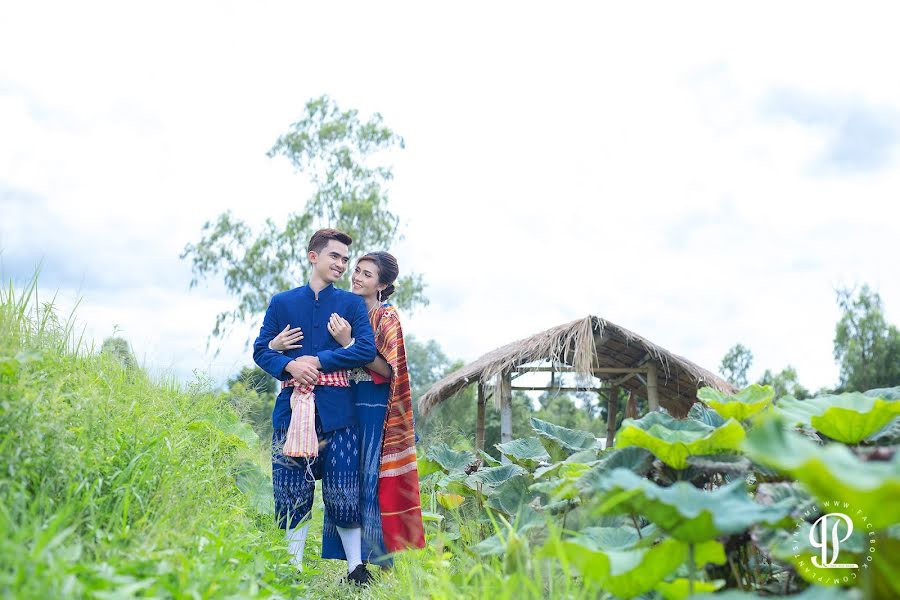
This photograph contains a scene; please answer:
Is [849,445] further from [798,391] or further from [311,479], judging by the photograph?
[798,391]

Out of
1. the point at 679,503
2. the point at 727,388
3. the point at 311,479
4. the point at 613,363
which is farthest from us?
the point at 613,363

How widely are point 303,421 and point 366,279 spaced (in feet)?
2.79

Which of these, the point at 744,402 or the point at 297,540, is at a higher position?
the point at 744,402

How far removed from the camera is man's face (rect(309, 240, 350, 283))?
3.79 metres

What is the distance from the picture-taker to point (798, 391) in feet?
82.0

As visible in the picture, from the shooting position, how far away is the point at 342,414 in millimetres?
3695

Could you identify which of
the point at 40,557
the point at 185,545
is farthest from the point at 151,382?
the point at 40,557

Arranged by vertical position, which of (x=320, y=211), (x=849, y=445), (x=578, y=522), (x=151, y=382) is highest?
(x=320, y=211)

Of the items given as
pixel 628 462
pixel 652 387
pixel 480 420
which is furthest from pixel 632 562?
pixel 480 420

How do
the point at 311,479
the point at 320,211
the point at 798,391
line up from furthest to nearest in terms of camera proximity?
the point at 798,391 < the point at 320,211 < the point at 311,479

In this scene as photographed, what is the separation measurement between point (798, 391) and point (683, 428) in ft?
82.3

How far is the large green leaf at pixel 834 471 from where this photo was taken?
51.8 inches

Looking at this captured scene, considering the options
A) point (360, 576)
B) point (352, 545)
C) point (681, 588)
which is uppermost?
point (681, 588)

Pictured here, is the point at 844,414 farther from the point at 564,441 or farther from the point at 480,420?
the point at 480,420
